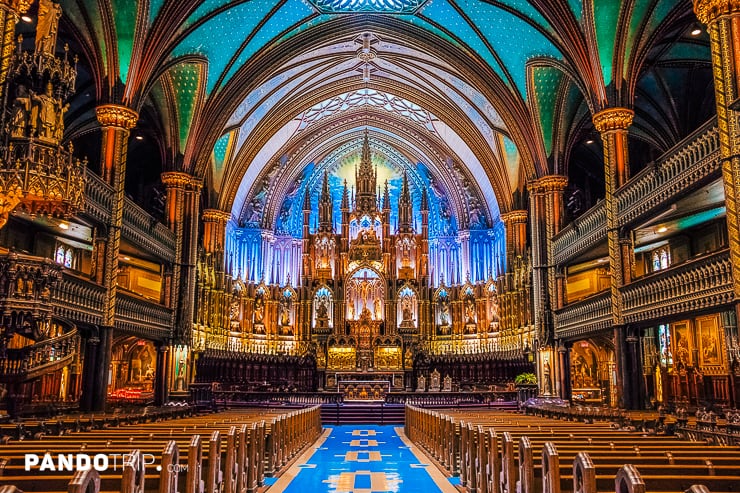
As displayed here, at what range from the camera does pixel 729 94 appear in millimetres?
12781

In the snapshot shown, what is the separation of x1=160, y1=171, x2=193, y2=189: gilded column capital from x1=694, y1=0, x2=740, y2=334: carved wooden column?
19.2 meters

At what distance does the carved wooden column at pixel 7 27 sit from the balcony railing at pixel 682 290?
48.1ft

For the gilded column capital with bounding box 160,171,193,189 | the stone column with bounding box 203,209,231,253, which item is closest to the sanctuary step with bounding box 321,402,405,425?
the stone column with bounding box 203,209,231,253

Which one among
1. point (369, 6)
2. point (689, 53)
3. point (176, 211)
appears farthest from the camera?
point (369, 6)

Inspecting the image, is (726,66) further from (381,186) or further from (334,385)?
(381,186)

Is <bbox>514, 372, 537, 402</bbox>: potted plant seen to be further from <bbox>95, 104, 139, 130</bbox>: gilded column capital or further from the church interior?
<bbox>95, 104, 139, 130</bbox>: gilded column capital

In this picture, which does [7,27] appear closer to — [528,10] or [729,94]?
[729,94]

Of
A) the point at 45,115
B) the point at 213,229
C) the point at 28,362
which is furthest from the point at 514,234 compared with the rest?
the point at 45,115

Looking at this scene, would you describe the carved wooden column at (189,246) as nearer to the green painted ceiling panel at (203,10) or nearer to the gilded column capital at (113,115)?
the gilded column capital at (113,115)

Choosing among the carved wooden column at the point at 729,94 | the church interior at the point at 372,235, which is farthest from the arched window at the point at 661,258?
the carved wooden column at the point at 729,94

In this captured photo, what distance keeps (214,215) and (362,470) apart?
72.6 feet

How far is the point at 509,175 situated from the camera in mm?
31281

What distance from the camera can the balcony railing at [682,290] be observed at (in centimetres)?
1347

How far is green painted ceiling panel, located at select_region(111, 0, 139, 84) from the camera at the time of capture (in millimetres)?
19531
